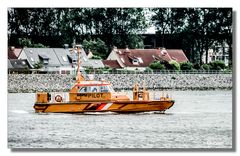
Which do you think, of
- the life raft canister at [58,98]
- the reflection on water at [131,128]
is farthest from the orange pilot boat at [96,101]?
the reflection on water at [131,128]

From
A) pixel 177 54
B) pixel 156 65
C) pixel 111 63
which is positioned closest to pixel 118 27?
pixel 111 63

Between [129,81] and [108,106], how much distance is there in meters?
0.55

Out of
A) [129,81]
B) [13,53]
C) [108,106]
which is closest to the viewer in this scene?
[13,53]

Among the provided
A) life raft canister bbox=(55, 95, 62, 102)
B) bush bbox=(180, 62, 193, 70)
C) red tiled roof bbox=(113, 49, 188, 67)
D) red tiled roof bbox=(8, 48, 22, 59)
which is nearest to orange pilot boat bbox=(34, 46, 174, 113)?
life raft canister bbox=(55, 95, 62, 102)

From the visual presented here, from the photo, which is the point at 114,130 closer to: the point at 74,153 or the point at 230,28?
the point at 74,153

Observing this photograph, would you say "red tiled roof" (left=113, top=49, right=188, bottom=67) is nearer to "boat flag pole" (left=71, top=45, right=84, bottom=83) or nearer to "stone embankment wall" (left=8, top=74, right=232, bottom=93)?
"stone embankment wall" (left=8, top=74, right=232, bottom=93)

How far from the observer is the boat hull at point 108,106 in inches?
670

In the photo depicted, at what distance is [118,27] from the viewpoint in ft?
55.5

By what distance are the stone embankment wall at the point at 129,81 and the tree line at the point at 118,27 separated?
27 cm

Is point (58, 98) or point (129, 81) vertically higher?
point (129, 81)

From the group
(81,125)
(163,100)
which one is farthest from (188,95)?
(81,125)

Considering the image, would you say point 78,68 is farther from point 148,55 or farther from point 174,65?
point 174,65
